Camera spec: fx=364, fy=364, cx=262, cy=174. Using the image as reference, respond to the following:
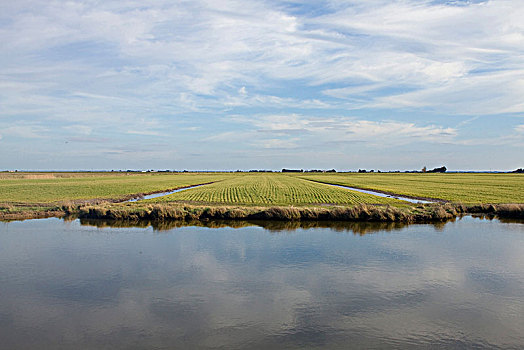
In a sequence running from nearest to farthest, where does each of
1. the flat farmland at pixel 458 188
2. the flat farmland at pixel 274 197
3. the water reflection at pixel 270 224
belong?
the water reflection at pixel 270 224, the flat farmland at pixel 274 197, the flat farmland at pixel 458 188

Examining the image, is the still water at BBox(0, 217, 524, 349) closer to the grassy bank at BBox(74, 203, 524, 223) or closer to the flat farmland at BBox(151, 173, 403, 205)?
the grassy bank at BBox(74, 203, 524, 223)

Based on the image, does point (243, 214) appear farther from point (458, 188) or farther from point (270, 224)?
point (458, 188)

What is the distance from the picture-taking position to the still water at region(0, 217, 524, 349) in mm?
7258

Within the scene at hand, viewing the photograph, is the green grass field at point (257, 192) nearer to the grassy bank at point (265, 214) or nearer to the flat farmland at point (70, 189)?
the flat farmland at point (70, 189)

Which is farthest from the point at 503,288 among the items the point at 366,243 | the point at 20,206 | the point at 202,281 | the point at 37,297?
the point at 20,206

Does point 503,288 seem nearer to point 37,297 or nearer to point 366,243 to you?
point 366,243

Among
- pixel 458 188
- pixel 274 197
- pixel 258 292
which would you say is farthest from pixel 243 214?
pixel 458 188

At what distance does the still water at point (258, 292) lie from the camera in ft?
23.8

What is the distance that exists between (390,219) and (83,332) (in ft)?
61.4

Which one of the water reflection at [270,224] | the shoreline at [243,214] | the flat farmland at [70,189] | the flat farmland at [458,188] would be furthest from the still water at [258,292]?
the flat farmland at [458,188]

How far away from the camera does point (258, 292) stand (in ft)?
31.6

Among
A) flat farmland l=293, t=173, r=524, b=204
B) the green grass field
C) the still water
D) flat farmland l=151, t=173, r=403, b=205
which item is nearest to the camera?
the still water

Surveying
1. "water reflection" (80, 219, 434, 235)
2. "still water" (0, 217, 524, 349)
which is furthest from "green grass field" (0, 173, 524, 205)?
"still water" (0, 217, 524, 349)

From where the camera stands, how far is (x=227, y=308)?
338 inches
